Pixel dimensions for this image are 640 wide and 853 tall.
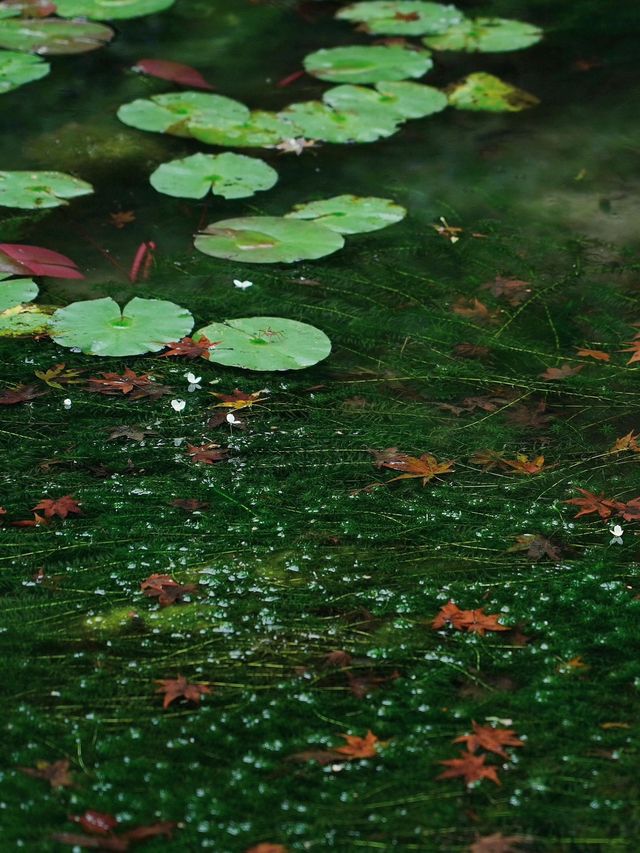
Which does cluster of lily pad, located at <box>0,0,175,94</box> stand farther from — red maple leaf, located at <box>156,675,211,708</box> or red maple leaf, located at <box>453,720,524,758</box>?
red maple leaf, located at <box>453,720,524,758</box>

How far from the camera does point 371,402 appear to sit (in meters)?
2.91

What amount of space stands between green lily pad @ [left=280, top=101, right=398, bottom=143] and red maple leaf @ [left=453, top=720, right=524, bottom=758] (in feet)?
10.3

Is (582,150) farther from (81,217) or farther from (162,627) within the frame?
(162,627)

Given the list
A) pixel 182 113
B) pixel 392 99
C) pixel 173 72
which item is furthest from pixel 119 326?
pixel 173 72

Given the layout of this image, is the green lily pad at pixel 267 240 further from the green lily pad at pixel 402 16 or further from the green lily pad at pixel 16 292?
the green lily pad at pixel 402 16

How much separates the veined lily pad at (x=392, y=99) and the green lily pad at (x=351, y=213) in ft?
2.93

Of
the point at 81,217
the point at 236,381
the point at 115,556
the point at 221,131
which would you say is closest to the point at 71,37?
the point at 221,131

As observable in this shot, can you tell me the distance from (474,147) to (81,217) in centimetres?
173

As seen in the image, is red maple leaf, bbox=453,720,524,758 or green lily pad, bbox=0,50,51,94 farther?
green lily pad, bbox=0,50,51,94

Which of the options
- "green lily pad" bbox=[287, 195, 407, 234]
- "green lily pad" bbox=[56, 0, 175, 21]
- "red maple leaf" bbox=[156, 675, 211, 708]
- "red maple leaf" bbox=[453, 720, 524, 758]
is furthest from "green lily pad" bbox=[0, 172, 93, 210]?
"red maple leaf" bbox=[453, 720, 524, 758]

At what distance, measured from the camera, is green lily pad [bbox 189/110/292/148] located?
434 centimetres

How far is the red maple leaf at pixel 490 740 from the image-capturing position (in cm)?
180

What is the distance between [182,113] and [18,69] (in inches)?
38.6

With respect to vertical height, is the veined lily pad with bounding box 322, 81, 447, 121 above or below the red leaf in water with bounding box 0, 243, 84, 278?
above
